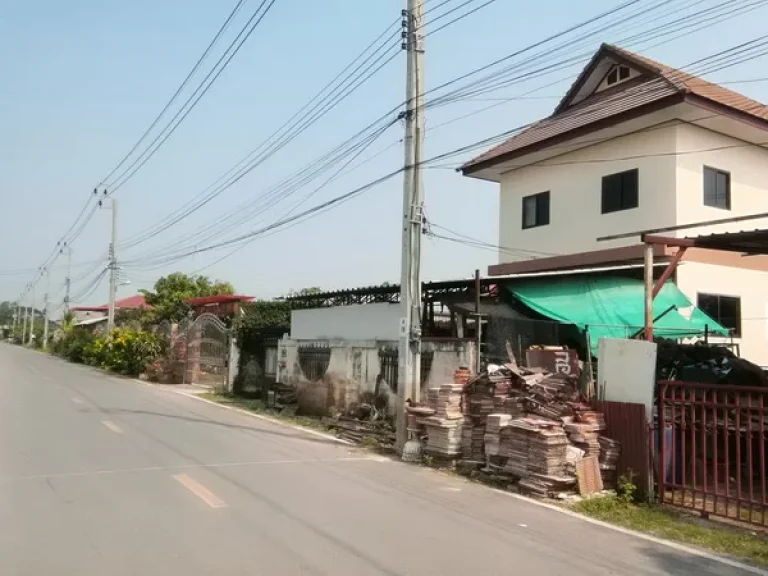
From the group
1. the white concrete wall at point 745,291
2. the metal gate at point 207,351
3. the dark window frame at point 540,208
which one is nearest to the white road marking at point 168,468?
the white concrete wall at point 745,291

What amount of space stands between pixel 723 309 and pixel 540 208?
553cm

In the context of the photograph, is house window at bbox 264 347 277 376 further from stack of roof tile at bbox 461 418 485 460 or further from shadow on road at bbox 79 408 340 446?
stack of roof tile at bbox 461 418 485 460

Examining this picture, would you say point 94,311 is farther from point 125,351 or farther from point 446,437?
point 446,437

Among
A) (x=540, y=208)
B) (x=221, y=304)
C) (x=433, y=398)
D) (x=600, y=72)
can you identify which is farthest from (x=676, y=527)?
(x=221, y=304)

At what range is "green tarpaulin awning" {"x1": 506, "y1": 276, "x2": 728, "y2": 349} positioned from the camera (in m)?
13.6

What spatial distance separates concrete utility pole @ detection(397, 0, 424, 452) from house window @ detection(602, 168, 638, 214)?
6647 mm

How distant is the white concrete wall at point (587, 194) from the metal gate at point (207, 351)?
12.4 m

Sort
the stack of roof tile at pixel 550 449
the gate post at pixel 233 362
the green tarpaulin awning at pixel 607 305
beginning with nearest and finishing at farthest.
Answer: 1. the stack of roof tile at pixel 550 449
2. the green tarpaulin awning at pixel 607 305
3. the gate post at pixel 233 362

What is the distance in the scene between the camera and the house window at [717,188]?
16.5 meters

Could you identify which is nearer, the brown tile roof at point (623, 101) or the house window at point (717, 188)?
the brown tile roof at point (623, 101)

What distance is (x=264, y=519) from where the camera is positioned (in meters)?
6.80

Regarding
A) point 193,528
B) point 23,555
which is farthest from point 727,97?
point 23,555

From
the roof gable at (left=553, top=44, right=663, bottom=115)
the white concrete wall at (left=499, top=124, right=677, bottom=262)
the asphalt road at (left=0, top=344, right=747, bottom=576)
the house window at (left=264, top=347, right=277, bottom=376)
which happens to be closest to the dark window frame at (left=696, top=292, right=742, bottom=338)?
the white concrete wall at (left=499, top=124, right=677, bottom=262)

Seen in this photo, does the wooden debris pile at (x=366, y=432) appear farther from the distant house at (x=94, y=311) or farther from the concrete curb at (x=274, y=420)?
the distant house at (x=94, y=311)
